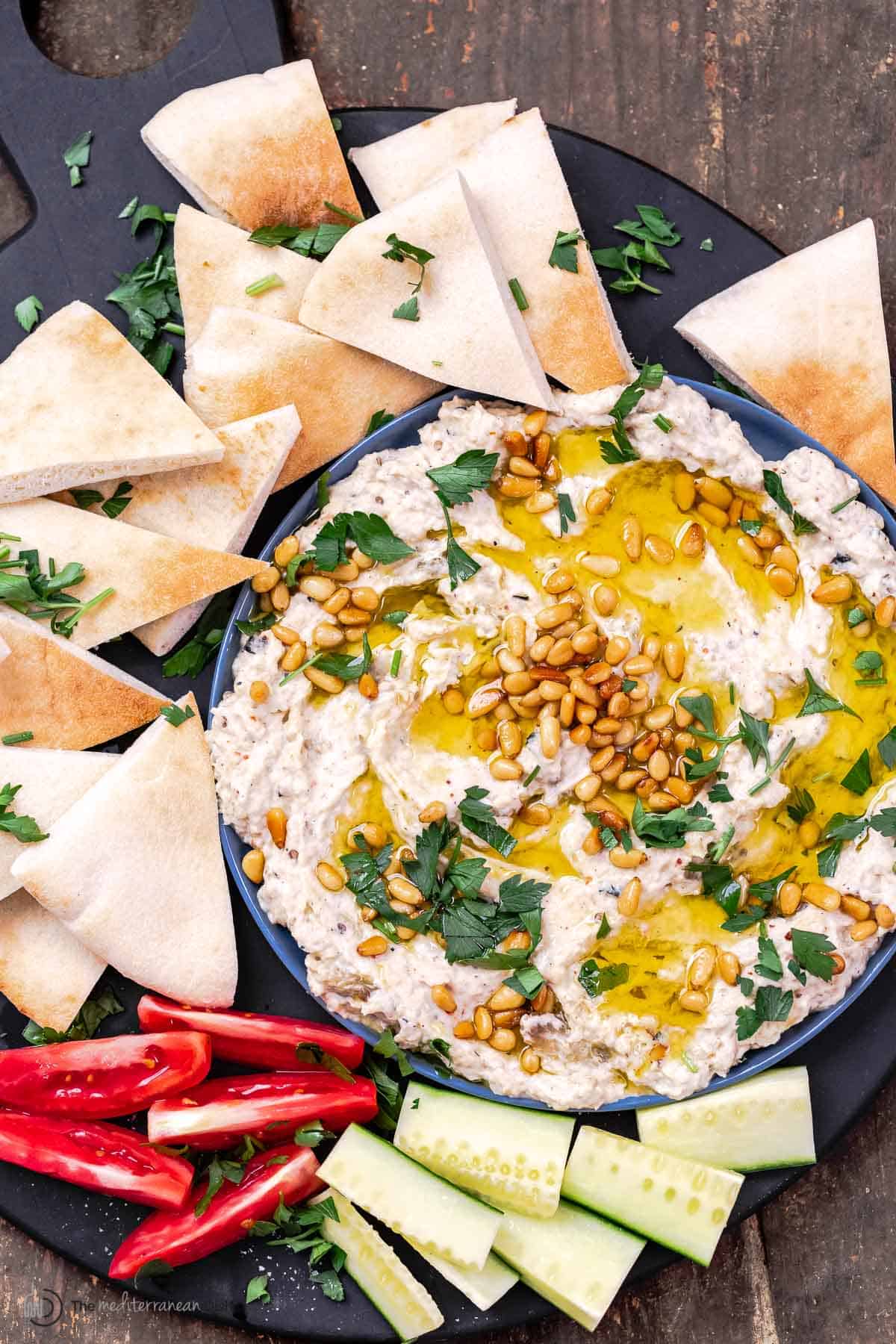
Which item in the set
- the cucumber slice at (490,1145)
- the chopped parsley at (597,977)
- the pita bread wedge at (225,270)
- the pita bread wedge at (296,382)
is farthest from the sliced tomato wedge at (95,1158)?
the pita bread wedge at (225,270)

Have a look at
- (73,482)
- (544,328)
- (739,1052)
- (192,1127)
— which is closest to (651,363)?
(544,328)

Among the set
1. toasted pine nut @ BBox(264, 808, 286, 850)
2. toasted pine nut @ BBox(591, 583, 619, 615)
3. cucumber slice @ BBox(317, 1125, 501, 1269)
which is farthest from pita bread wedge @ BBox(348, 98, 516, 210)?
cucumber slice @ BBox(317, 1125, 501, 1269)

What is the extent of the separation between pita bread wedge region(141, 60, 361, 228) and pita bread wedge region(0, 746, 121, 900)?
1.40m

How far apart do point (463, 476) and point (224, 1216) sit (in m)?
1.81

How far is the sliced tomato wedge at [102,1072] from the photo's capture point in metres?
2.78

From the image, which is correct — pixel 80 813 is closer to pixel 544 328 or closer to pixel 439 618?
pixel 439 618

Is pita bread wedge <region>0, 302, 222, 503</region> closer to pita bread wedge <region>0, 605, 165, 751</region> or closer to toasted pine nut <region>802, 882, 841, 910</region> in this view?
pita bread wedge <region>0, 605, 165, 751</region>

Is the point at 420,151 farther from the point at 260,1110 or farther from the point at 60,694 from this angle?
the point at 260,1110

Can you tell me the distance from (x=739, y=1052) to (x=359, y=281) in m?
2.02

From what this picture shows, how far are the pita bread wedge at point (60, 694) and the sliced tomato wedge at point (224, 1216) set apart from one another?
110cm

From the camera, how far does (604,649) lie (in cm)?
278

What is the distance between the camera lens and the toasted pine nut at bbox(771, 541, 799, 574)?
110 inches

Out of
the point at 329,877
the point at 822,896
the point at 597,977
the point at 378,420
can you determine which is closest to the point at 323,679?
the point at 329,877

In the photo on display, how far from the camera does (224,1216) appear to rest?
2.76 metres
